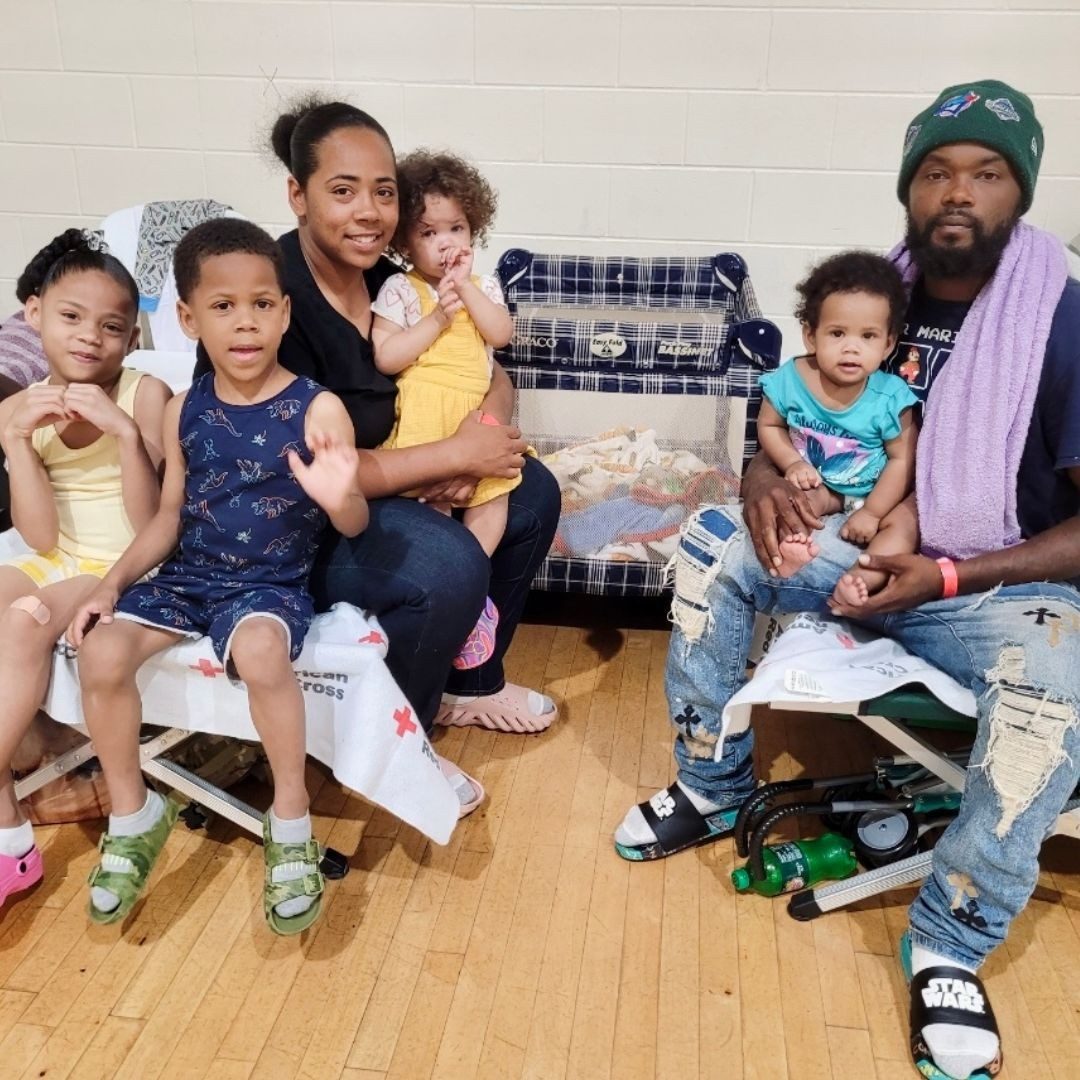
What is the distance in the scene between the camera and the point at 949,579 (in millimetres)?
1737

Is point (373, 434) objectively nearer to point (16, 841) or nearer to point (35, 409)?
point (35, 409)

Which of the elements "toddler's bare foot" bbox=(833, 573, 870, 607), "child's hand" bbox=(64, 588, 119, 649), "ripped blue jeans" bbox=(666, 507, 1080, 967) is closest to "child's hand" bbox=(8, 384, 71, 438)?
"child's hand" bbox=(64, 588, 119, 649)

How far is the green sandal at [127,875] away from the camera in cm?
169

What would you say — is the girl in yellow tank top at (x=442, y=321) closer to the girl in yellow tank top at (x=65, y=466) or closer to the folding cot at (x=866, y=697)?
the girl in yellow tank top at (x=65, y=466)

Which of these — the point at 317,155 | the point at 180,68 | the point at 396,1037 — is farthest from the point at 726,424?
the point at 180,68

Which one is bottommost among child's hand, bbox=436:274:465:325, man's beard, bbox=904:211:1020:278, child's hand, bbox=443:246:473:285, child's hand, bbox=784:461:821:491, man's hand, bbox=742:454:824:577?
man's hand, bbox=742:454:824:577

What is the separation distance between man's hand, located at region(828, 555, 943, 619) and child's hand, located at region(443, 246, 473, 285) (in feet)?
3.01

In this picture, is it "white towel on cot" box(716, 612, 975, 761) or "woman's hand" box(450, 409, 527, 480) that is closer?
"white towel on cot" box(716, 612, 975, 761)

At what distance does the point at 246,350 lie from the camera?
1722 millimetres

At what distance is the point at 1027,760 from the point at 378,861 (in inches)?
44.0

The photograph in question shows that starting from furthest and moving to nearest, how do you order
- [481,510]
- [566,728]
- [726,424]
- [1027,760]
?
[726,424], [566,728], [481,510], [1027,760]

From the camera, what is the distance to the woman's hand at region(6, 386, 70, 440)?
5.71 ft

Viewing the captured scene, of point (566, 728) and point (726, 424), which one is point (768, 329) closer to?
point (726, 424)

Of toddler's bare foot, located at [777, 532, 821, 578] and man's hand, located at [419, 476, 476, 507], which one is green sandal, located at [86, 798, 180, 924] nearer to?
man's hand, located at [419, 476, 476, 507]
